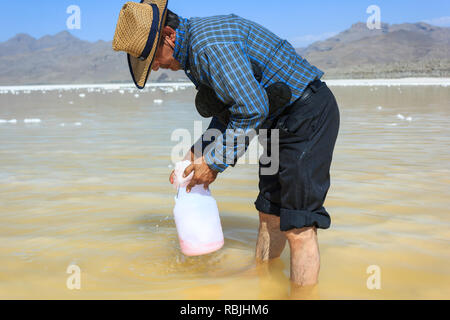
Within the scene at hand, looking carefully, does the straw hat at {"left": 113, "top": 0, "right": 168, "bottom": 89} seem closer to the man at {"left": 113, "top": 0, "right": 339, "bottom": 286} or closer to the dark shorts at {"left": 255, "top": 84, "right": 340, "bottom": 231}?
the man at {"left": 113, "top": 0, "right": 339, "bottom": 286}

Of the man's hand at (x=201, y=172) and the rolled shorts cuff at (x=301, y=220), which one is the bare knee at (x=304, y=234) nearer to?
the rolled shorts cuff at (x=301, y=220)

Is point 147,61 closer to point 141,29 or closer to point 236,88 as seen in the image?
point 141,29

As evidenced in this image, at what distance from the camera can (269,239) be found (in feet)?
9.44

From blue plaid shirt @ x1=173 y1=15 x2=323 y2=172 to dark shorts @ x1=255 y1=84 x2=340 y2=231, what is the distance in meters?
0.11

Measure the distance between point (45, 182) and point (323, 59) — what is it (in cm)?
9913

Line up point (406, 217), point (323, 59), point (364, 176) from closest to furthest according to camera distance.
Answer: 1. point (406, 217)
2. point (364, 176)
3. point (323, 59)

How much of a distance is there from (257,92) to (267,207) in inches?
30.2

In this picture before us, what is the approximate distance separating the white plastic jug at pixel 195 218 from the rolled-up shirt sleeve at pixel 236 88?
54cm

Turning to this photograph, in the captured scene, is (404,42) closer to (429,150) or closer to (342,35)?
(342,35)

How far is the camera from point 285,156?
243 centimetres

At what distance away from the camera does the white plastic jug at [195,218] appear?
267cm

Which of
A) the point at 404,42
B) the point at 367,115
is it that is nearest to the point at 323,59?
the point at 404,42

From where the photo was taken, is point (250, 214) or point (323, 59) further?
point (323, 59)

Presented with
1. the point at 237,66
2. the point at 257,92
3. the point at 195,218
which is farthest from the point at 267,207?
the point at 237,66
